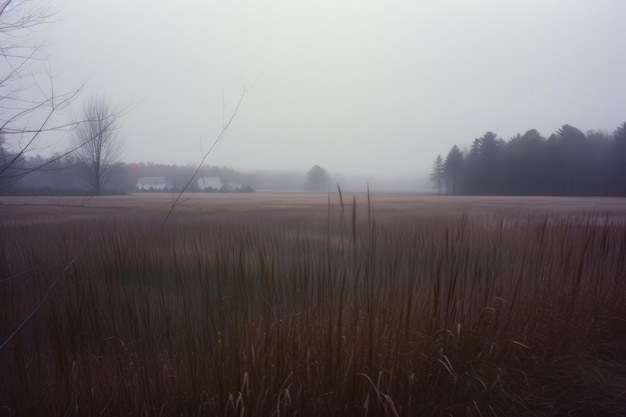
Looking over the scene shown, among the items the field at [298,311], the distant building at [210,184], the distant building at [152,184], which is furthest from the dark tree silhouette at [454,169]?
the distant building at [152,184]

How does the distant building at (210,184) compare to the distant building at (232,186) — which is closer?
the distant building at (210,184)

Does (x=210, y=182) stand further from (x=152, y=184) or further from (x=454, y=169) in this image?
(x=454, y=169)

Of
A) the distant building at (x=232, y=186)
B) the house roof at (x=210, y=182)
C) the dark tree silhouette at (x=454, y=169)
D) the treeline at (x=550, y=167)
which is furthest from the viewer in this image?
the treeline at (x=550, y=167)

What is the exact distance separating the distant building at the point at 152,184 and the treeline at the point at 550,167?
283 cm

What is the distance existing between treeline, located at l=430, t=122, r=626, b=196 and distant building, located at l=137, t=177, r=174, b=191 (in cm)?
283

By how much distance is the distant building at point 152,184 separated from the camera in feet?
13.5

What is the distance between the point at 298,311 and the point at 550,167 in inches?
142

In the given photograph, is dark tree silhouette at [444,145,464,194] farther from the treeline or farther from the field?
the field

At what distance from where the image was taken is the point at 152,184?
4.19 m

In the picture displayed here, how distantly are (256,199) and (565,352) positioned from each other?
2865mm

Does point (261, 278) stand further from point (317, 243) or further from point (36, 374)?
point (36, 374)

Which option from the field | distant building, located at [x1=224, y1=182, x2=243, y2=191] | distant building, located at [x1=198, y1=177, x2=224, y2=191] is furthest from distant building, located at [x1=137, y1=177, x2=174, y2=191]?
distant building, located at [x1=224, y1=182, x2=243, y2=191]

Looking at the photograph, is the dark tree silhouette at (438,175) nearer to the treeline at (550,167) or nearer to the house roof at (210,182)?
the treeline at (550,167)

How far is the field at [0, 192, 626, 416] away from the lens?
2932 millimetres
